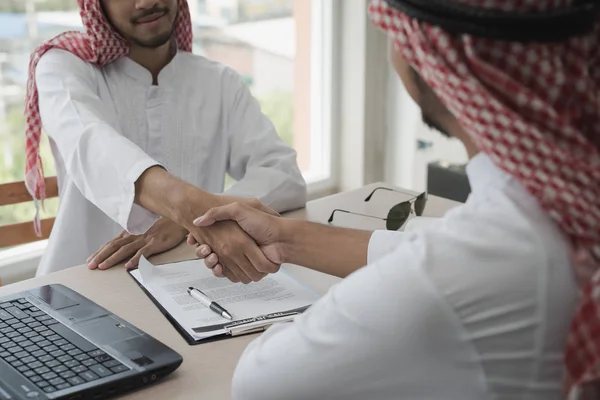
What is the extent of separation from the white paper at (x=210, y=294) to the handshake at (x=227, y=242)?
0.11 feet

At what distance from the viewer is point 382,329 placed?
76 centimetres

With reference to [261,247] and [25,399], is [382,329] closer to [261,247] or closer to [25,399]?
[25,399]

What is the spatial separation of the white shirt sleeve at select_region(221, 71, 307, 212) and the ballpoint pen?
60cm

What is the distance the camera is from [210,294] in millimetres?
1395

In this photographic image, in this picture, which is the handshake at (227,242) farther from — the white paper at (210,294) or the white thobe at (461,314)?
the white thobe at (461,314)

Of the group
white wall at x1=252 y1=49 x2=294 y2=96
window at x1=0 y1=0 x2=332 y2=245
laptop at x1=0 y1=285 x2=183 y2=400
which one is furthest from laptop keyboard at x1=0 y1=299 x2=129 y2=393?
white wall at x1=252 y1=49 x2=294 y2=96

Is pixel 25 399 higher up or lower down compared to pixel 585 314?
lower down

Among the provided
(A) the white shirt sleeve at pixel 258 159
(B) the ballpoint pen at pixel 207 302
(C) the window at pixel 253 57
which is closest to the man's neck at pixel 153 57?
(A) the white shirt sleeve at pixel 258 159

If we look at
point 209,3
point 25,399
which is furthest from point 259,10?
point 25,399

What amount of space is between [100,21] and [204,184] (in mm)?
588

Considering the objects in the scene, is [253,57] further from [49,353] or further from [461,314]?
[461,314]

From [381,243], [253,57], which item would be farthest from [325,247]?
[253,57]

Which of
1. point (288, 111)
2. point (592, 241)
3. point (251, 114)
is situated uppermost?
point (592, 241)

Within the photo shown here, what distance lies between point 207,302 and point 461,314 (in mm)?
696
